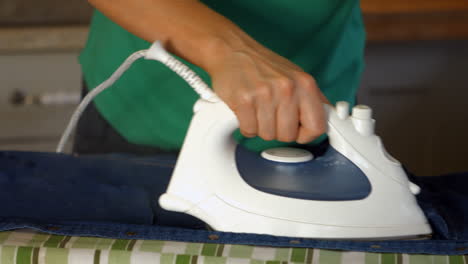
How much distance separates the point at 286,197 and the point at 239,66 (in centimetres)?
17

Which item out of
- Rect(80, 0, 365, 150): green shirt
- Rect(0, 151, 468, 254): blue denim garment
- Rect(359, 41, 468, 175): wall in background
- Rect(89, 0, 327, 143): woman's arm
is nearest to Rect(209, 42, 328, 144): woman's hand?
Rect(89, 0, 327, 143): woman's arm

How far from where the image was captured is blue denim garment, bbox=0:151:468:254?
682 millimetres

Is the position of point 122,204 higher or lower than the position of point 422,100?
lower

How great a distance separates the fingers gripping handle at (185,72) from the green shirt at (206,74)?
204 millimetres

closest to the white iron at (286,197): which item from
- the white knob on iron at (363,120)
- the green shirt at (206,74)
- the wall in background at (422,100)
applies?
the white knob on iron at (363,120)

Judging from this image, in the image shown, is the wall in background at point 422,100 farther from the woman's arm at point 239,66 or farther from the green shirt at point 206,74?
the woman's arm at point 239,66

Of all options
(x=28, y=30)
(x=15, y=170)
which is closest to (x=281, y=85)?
(x=15, y=170)

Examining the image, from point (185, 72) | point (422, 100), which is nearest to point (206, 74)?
point (185, 72)

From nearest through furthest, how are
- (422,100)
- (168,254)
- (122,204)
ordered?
(168,254)
(122,204)
(422,100)

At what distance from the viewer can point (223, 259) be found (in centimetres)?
66

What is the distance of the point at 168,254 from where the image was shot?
0.67 meters

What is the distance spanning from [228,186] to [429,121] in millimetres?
1194

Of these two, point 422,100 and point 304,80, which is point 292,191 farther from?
point 422,100

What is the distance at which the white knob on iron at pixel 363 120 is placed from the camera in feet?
2.37
